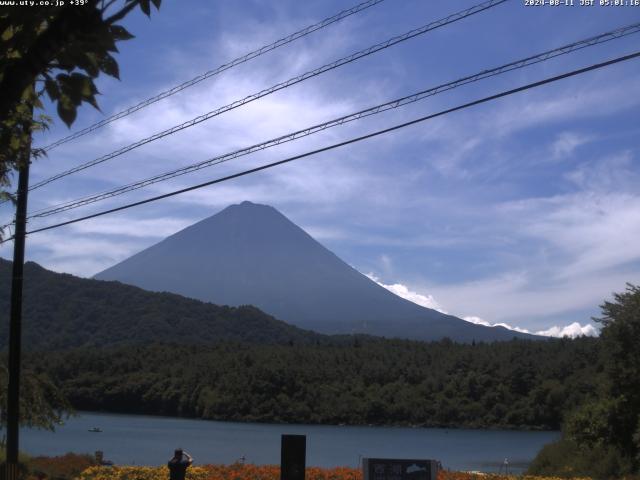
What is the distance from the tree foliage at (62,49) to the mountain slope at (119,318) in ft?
402

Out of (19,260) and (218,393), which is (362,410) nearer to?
(218,393)

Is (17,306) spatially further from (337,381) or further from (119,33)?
(337,381)

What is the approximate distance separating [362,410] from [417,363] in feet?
44.6

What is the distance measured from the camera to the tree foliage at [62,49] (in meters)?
3.50

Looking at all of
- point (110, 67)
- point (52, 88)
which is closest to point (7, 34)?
point (52, 88)

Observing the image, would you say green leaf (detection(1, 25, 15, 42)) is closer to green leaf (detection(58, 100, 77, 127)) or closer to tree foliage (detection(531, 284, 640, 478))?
green leaf (detection(58, 100, 77, 127))

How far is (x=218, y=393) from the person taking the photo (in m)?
100

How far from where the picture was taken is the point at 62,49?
377cm

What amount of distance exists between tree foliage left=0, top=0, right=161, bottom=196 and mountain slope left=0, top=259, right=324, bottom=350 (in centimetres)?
12238

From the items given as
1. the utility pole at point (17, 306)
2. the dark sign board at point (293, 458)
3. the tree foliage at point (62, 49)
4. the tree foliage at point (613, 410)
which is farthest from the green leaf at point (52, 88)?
the tree foliage at point (613, 410)

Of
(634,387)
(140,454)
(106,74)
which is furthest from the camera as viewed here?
(140,454)

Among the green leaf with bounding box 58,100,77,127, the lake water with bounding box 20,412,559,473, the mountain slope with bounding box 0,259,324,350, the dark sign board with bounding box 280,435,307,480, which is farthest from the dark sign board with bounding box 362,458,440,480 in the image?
the mountain slope with bounding box 0,259,324,350

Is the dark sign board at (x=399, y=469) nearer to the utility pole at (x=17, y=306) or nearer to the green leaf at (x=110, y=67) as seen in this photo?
the utility pole at (x=17, y=306)

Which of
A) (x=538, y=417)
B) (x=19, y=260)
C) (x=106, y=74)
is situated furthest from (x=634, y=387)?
(x=538, y=417)
